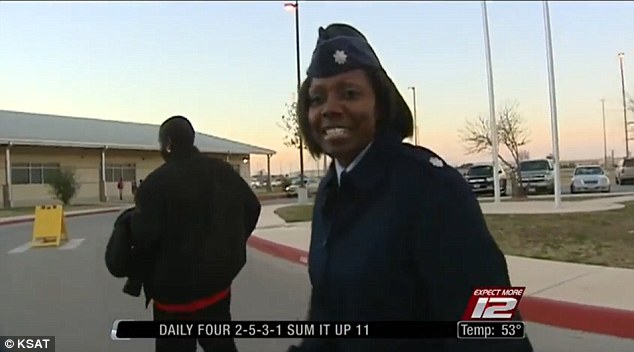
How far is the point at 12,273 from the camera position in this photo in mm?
2369

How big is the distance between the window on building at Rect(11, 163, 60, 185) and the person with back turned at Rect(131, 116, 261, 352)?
0.42 meters

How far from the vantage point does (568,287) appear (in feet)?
14.1

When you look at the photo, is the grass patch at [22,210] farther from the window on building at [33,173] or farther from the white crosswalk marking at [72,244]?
the white crosswalk marking at [72,244]

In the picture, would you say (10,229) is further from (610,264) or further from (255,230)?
(610,264)

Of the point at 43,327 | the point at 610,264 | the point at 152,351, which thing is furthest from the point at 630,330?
the point at 43,327

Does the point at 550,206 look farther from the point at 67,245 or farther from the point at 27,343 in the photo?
the point at 27,343

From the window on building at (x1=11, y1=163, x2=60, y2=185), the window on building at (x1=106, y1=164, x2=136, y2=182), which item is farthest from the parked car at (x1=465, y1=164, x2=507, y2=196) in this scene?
the window on building at (x1=11, y1=163, x2=60, y2=185)

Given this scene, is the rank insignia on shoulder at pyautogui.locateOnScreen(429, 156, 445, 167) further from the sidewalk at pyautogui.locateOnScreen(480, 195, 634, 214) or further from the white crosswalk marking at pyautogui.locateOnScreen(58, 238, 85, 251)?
the white crosswalk marking at pyautogui.locateOnScreen(58, 238, 85, 251)

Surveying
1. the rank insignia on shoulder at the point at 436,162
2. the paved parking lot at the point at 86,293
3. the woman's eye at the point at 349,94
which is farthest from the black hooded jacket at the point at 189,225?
the rank insignia on shoulder at the point at 436,162

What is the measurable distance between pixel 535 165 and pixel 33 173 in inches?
79.6

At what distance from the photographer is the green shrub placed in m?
2.17

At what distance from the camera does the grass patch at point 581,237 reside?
3832mm

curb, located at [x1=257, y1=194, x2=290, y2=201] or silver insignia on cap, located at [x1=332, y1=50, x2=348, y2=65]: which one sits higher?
silver insignia on cap, located at [x1=332, y1=50, x2=348, y2=65]

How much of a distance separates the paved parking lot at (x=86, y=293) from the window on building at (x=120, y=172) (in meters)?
0.13
